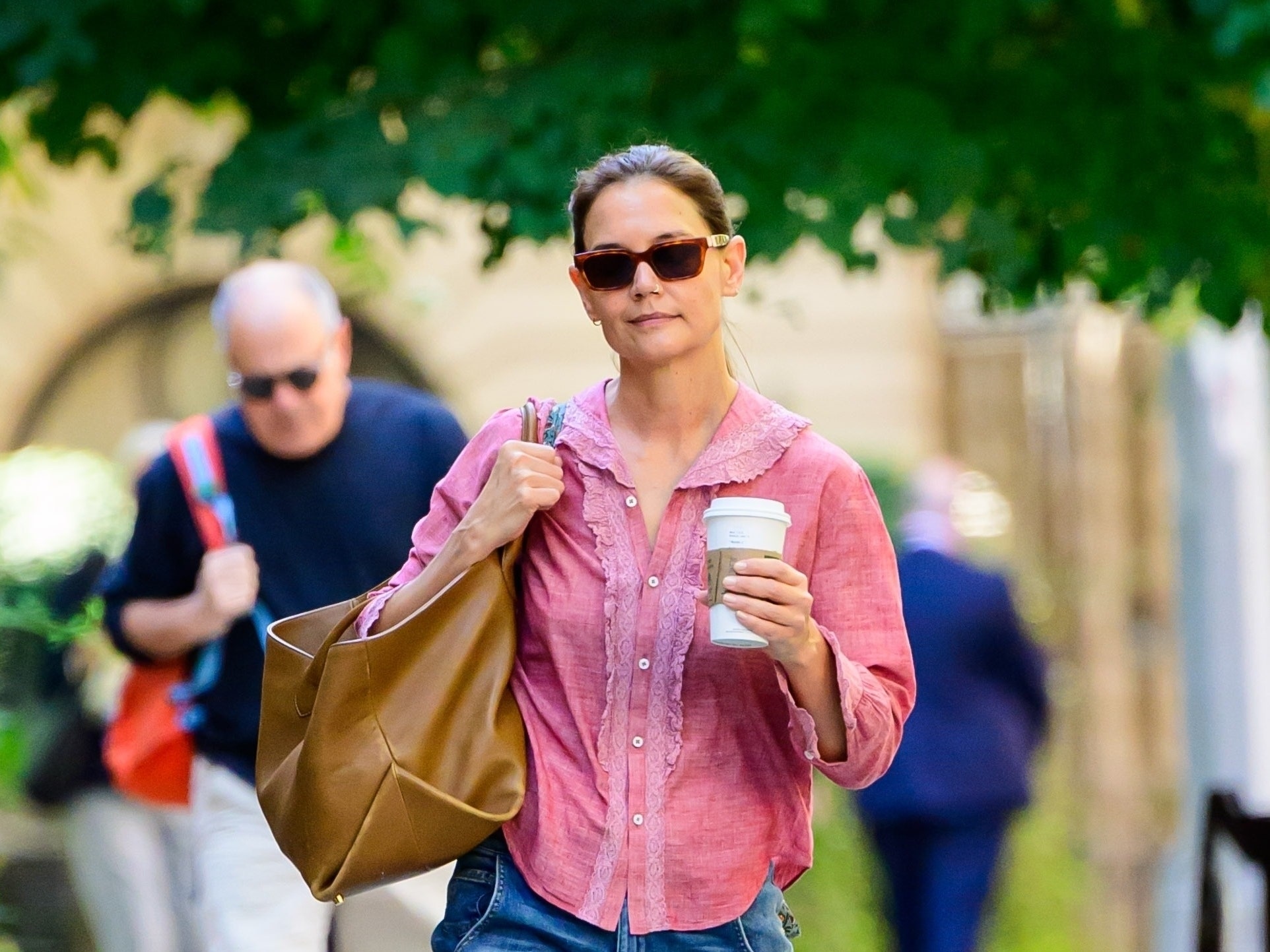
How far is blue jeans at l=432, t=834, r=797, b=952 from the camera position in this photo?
8.87 ft

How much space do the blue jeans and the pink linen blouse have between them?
28mm

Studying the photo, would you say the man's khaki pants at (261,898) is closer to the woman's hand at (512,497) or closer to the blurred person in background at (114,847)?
the woman's hand at (512,497)

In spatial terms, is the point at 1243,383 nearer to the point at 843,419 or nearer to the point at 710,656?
the point at 843,419

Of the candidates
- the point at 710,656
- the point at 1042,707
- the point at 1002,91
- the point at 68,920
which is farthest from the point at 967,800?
the point at 710,656

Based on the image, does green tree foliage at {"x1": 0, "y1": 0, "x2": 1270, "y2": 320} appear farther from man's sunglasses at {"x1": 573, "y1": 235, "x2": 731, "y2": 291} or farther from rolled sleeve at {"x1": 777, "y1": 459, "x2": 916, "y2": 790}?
rolled sleeve at {"x1": 777, "y1": 459, "x2": 916, "y2": 790}

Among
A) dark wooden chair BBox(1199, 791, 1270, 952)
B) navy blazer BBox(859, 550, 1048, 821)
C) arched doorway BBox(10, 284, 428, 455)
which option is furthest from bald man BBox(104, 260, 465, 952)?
arched doorway BBox(10, 284, 428, 455)

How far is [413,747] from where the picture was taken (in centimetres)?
274

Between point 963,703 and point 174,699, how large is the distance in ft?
10.9

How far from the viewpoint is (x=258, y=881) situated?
4117 millimetres

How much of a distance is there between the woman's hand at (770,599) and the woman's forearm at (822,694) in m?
0.07

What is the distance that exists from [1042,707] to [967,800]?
48 centimetres

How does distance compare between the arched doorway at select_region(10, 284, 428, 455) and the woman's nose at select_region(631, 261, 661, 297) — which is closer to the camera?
the woman's nose at select_region(631, 261, 661, 297)

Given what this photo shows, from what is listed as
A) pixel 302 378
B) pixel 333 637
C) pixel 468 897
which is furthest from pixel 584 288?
pixel 302 378

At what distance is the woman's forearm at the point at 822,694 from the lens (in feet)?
8.36
